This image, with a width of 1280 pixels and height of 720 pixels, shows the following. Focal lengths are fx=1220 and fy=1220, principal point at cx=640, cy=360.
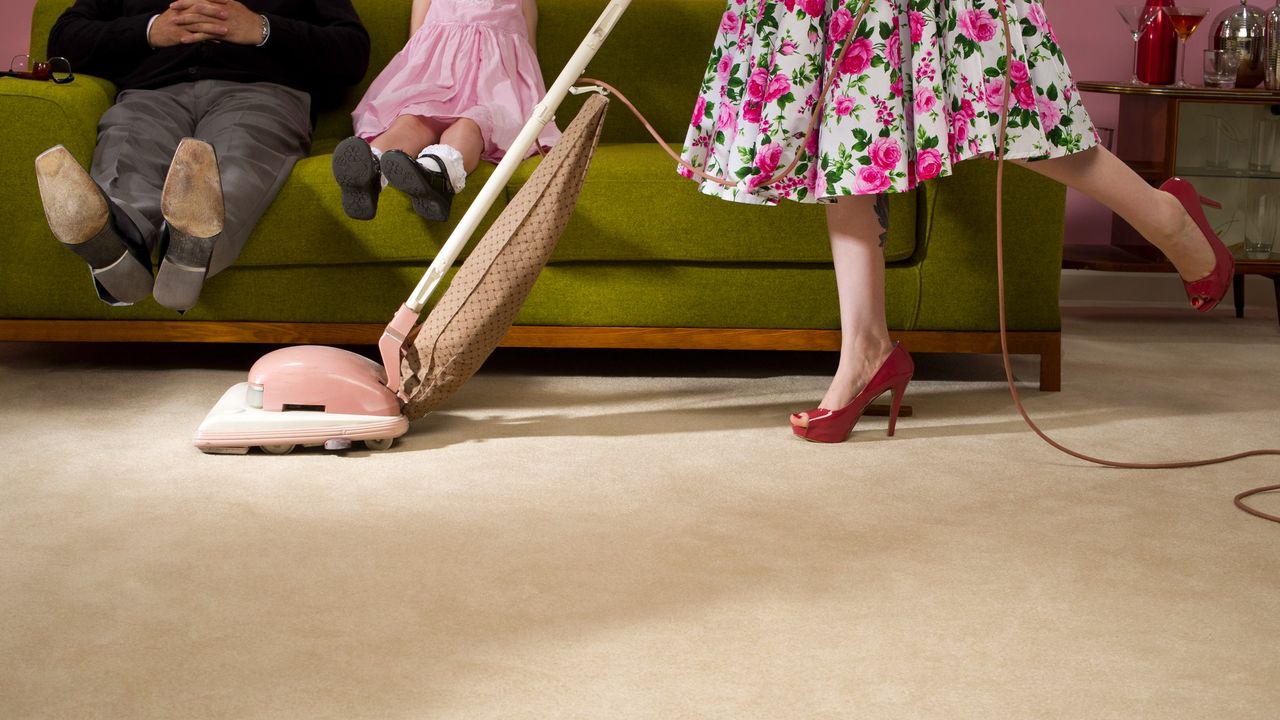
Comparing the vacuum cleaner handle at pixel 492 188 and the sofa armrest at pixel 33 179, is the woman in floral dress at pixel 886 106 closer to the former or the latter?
the vacuum cleaner handle at pixel 492 188

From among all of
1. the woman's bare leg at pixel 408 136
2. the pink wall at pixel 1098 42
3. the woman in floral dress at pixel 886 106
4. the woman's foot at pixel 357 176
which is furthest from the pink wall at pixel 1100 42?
the woman's foot at pixel 357 176

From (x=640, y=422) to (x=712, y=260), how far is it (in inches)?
15.2

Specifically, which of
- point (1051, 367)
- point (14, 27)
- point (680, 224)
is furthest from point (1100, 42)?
point (14, 27)

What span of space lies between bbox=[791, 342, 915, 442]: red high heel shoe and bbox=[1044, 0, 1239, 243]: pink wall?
176cm

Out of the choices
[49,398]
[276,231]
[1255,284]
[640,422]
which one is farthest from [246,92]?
[1255,284]

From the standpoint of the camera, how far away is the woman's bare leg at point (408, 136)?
7.86 feet

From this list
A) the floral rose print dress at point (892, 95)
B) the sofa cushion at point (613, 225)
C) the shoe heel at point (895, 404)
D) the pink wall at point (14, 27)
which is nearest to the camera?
the floral rose print dress at point (892, 95)

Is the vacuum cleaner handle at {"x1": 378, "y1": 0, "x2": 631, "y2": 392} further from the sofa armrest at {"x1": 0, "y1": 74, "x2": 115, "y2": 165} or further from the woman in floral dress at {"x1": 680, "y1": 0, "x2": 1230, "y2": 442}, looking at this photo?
the sofa armrest at {"x1": 0, "y1": 74, "x2": 115, "y2": 165}

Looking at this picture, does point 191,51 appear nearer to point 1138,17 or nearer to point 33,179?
point 33,179

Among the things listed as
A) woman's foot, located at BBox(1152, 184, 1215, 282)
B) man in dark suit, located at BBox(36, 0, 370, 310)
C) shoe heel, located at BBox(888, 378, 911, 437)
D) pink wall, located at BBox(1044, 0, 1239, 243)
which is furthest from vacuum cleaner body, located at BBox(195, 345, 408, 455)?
pink wall, located at BBox(1044, 0, 1239, 243)

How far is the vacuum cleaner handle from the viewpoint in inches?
70.6

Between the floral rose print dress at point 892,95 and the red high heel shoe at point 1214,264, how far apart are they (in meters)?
0.29

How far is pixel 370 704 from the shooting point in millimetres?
1059

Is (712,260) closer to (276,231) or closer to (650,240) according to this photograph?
(650,240)
